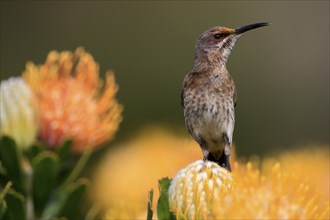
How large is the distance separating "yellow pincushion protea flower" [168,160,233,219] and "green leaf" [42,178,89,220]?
0.45 meters

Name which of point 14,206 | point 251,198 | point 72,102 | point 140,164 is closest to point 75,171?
point 14,206

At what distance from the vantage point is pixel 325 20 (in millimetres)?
13773

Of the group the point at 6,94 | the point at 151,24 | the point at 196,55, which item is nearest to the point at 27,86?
the point at 6,94

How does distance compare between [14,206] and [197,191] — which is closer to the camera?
[197,191]

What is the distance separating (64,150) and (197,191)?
740mm

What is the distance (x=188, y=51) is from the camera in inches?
417

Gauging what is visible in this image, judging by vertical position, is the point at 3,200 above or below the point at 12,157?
below

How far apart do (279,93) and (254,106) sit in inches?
71.1

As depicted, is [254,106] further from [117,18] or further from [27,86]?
[27,86]

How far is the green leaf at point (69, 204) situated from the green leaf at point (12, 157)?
0.14 metres

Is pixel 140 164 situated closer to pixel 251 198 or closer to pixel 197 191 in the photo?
pixel 197 191

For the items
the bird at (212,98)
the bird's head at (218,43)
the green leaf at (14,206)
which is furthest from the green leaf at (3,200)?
the bird's head at (218,43)

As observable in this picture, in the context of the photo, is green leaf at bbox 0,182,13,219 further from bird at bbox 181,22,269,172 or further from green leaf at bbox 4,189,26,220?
bird at bbox 181,22,269,172

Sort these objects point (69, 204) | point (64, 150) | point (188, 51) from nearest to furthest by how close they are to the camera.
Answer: point (69, 204), point (64, 150), point (188, 51)
